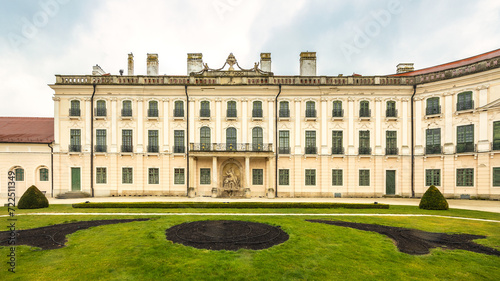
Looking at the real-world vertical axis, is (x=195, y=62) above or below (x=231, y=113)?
above

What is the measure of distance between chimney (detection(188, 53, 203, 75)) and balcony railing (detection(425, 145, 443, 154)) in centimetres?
2854

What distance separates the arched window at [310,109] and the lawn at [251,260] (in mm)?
18061

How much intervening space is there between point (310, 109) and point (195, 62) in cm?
1564

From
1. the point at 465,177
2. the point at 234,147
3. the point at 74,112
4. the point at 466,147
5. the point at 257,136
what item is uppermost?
the point at 74,112

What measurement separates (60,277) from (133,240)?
3528mm

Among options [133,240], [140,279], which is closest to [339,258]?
[140,279]

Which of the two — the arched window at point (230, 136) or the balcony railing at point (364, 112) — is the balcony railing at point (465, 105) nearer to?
the balcony railing at point (364, 112)

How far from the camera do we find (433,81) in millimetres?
26953

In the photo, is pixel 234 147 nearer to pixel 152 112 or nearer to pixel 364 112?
pixel 152 112

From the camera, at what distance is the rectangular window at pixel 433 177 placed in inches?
1052

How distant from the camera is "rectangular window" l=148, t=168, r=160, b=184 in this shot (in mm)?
→ 28703

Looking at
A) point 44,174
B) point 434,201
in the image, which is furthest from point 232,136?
point 44,174

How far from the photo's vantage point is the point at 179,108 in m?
29.1

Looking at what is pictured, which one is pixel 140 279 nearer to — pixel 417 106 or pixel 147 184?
pixel 147 184
